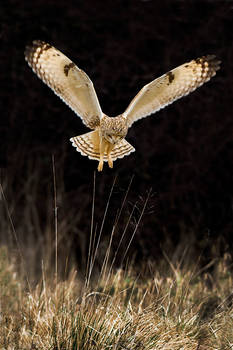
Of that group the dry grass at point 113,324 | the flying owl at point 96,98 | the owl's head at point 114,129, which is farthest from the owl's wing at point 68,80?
the dry grass at point 113,324

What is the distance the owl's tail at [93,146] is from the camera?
263cm

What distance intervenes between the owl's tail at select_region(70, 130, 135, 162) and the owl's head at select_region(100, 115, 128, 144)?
0.17 meters

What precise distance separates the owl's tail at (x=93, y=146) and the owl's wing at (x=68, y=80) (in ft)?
0.21

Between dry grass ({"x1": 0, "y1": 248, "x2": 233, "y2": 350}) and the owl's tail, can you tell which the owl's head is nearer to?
the owl's tail

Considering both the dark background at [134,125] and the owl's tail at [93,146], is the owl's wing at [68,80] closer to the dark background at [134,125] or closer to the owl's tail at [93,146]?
the owl's tail at [93,146]

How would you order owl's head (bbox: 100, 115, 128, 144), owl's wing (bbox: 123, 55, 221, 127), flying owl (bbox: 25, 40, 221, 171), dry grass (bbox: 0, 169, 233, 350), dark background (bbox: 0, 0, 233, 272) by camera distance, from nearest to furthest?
owl's head (bbox: 100, 115, 128, 144) < flying owl (bbox: 25, 40, 221, 171) < owl's wing (bbox: 123, 55, 221, 127) < dry grass (bbox: 0, 169, 233, 350) < dark background (bbox: 0, 0, 233, 272)

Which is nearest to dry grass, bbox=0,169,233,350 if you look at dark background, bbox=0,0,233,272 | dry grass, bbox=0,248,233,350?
dry grass, bbox=0,248,233,350

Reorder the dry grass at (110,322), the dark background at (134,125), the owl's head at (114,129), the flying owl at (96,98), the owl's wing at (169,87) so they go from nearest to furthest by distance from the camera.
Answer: the owl's head at (114,129)
the flying owl at (96,98)
the owl's wing at (169,87)
the dry grass at (110,322)
the dark background at (134,125)

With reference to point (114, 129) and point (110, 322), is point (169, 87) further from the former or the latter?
point (110, 322)

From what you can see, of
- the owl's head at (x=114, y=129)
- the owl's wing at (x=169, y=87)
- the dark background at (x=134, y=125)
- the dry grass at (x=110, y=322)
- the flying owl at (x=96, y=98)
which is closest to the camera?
the owl's head at (x=114, y=129)

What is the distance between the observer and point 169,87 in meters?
2.74

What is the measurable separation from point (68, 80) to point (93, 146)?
0.30m

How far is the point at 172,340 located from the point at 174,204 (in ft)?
12.0

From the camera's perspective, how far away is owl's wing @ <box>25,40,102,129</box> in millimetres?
2576
